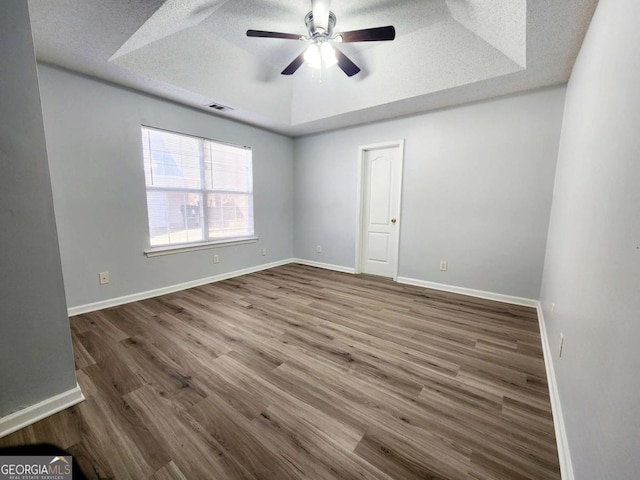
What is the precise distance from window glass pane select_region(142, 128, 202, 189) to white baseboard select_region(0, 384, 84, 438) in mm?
2310

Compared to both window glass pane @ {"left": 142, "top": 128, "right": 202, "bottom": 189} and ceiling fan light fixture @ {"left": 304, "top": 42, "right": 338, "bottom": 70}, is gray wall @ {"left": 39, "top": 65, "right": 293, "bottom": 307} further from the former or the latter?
ceiling fan light fixture @ {"left": 304, "top": 42, "right": 338, "bottom": 70}

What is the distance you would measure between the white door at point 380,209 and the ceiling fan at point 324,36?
155 cm

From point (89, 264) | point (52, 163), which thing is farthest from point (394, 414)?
point (52, 163)

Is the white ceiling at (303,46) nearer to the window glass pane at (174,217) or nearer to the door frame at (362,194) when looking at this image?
the door frame at (362,194)

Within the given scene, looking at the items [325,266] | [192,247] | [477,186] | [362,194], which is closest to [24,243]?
[192,247]

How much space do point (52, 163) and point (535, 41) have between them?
4281 millimetres

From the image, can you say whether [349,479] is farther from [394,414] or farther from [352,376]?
[352,376]

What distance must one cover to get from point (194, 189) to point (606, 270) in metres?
3.82

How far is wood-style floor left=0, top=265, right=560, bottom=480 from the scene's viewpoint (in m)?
1.16

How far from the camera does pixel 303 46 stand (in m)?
2.93

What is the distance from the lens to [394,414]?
1.42 m

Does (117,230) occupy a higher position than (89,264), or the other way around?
(117,230)

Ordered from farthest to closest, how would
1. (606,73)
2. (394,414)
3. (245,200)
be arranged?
(245,200)
(394,414)
(606,73)

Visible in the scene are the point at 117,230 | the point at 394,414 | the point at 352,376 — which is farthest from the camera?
the point at 117,230
